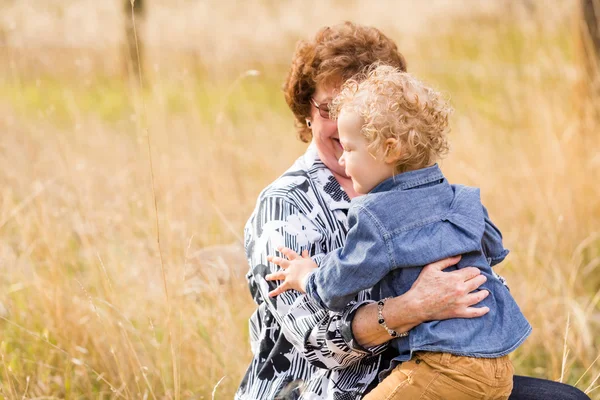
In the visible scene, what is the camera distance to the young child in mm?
1868

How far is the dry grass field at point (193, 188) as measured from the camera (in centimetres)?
308

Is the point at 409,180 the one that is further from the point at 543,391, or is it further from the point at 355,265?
the point at 543,391

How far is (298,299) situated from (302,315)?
0.05m

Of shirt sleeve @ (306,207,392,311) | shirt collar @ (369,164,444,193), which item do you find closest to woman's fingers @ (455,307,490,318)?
shirt sleeve @ (306,207,392,311)

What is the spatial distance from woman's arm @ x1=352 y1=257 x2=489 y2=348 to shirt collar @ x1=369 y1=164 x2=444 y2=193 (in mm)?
213

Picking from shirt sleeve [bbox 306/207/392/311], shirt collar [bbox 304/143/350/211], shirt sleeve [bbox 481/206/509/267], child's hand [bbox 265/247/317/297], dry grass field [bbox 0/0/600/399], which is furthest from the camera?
dry grass field [bbox 0/0/600/399]

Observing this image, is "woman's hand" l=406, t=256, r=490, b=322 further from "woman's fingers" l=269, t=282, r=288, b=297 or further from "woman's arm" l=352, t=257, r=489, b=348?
"woman's fingers" l=269, t=282, r=288, b=297

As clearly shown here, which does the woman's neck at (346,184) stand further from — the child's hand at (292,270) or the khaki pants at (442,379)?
the khaki pants at (442,379)

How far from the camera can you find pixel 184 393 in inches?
117

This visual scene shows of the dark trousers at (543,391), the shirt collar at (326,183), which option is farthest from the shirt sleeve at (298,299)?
the dark trousers at (543,391)

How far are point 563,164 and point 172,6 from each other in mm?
8025

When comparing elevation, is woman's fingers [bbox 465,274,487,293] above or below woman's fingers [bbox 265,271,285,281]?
below

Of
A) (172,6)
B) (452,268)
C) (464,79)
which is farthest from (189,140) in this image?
(172,6)

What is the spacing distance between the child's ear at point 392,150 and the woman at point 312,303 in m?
0.29
